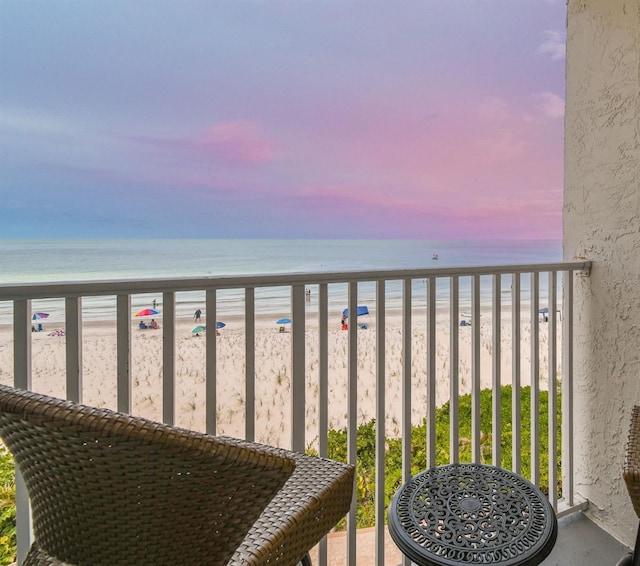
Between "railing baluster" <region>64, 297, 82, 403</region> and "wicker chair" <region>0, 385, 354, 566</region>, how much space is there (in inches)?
21.2

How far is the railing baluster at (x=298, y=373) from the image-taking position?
1463 millimetres

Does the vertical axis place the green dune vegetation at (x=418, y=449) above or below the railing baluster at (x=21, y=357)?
below

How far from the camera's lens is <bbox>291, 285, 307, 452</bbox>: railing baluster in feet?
4.80

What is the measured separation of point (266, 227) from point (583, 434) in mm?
7428

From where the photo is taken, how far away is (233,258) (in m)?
5.67

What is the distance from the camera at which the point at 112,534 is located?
0.65 m

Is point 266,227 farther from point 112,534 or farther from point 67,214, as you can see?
point 112,534

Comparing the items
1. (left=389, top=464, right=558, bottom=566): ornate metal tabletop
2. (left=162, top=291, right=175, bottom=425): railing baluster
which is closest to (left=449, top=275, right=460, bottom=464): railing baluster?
(left=389, top=464, right=558, bottom=566): ornate metal tabletop

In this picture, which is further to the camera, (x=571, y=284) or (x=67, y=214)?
(x=67, y=214)

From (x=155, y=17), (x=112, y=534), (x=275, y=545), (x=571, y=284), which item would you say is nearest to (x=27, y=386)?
(x=112, y=534)

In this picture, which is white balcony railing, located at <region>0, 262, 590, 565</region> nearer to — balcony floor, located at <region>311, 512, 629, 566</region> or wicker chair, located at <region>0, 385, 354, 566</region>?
balcony floor, located at <region>311, 512, 629, 566</region>

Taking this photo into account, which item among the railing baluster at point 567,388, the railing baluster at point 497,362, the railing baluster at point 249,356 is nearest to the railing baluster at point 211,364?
the railing baluster at point 249,356

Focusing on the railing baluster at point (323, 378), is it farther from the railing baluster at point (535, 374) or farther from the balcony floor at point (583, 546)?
the balcony floor at point (583, 546)

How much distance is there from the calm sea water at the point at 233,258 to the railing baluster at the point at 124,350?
0.22ft
